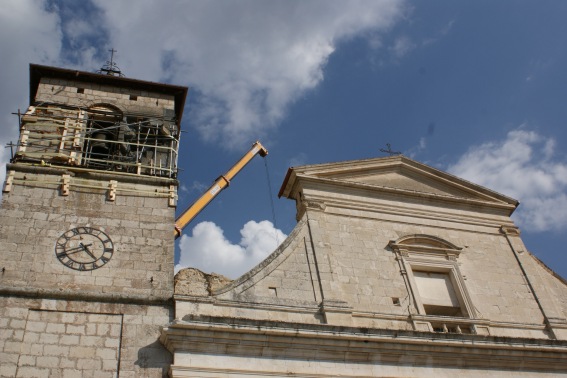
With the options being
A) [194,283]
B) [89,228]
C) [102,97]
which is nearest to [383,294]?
[194,283]

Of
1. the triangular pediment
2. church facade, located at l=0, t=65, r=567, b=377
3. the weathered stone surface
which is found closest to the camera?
church facade, located at l=0, t=65, r=567, b=377

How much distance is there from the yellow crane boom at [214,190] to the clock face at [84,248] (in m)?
3.35

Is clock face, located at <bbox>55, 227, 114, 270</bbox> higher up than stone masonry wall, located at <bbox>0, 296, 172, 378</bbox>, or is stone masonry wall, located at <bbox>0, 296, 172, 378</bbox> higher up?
clock face, located at <bbox>55, 227, 114, 270</bbox>

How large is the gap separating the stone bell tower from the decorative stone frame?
4.66 metres

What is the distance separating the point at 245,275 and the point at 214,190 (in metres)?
5.49

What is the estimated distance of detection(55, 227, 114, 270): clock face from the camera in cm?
1007

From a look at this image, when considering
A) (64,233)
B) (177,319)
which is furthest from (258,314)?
(64,233)

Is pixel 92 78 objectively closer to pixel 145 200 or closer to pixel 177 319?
pixel 145 200

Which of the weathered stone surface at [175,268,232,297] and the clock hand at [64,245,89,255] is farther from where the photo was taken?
the weathered stone surface at [175,268,232,297]

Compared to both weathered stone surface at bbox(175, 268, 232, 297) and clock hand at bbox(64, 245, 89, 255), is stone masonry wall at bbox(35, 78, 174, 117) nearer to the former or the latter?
clock hand at bbox(64, 245, 89, 255)

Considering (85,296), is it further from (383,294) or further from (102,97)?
(102,97)

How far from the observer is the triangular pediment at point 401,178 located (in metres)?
13.5

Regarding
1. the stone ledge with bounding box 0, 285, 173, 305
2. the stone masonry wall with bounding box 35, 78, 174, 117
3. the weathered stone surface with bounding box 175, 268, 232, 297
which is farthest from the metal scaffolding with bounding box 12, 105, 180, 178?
the stone ledge with bounding box 0, 285, 173, 305

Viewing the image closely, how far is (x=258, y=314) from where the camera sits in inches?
410
